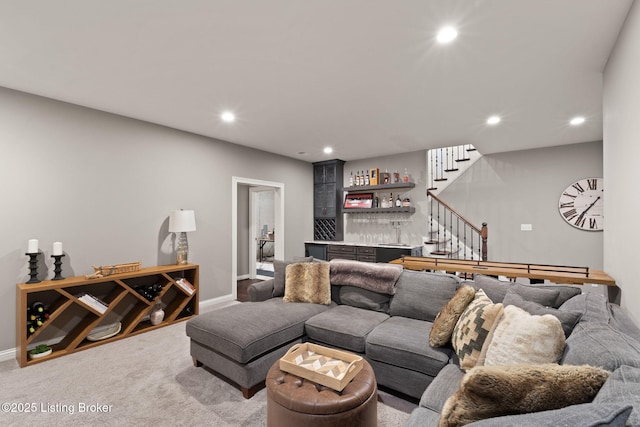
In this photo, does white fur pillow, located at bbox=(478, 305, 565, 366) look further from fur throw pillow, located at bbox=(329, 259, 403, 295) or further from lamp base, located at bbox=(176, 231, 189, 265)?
lamp base, located at bbox=(176, 231, 189, 265)

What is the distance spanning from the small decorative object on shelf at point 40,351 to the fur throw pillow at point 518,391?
142 inches

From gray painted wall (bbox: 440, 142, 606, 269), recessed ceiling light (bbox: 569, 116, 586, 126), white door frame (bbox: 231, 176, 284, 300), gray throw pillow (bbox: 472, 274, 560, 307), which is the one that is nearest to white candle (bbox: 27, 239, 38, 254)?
white door frame (bbox: 231, 176, 284, 300)

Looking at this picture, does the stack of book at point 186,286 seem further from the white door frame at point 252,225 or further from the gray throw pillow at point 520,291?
the gray throw pillow at point 520,291

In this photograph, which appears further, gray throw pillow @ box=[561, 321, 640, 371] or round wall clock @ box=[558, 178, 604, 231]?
round wall clock @ box=[558, 178, 604, 231]

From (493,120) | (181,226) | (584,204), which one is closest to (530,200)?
(584,204)

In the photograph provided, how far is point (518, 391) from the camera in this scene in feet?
3.17

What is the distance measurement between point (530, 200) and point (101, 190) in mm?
6390

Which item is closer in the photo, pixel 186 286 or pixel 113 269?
pixel 113 269

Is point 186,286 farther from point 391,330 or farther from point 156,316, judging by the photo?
point 391,330

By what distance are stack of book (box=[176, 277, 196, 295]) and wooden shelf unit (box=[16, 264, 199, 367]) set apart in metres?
0.04

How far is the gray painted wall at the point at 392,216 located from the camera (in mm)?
5863

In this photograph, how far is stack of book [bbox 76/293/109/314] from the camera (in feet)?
A: 10.3

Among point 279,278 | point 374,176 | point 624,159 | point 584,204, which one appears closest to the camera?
point 624,159

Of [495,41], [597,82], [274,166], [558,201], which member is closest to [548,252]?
[558,201]
